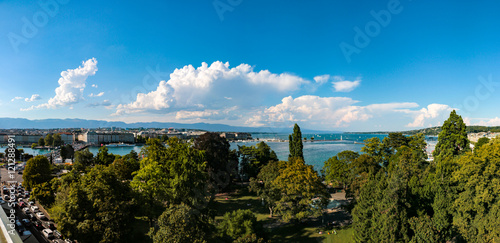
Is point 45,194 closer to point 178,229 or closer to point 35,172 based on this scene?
point 35,172

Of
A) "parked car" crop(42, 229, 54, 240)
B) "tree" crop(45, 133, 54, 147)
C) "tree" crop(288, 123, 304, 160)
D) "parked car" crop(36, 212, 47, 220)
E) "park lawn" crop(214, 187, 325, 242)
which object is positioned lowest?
"park lawn" crop(214, 187, 325, 242)

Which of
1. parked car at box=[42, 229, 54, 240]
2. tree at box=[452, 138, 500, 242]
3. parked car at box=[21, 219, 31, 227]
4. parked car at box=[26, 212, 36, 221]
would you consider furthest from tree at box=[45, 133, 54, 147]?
tree at box=[452, 138, 500, 242]

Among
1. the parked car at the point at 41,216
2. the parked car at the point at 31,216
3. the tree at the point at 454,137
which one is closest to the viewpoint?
the parked car at the point at 31,216

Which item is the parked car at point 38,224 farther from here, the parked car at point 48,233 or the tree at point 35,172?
the tree at point 35,172

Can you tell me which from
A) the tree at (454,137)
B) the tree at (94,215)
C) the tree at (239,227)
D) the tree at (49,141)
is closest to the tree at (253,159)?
the tree at (454,137)

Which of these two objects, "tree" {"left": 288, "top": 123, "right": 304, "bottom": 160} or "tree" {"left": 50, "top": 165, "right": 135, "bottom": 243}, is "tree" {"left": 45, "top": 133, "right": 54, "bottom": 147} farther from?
"tree" {"left": 50, "top": 165, "right": 135, "bottom": 243}

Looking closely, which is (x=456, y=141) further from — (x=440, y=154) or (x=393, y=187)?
(x=393, y=187)
